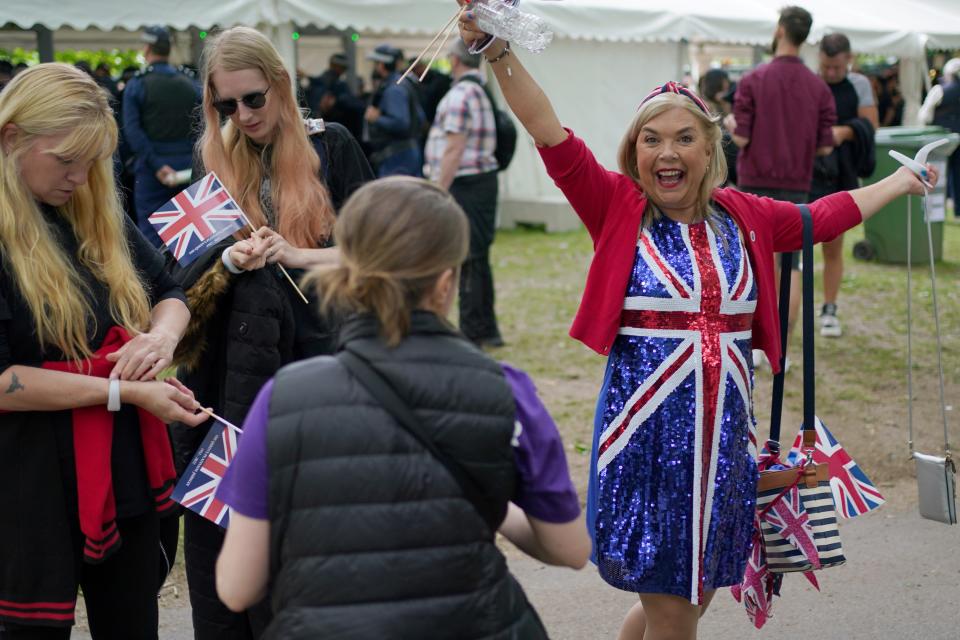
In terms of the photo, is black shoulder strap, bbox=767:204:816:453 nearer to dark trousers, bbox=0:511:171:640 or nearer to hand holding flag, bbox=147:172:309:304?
hand holding flag, bbox=147:172:309:304

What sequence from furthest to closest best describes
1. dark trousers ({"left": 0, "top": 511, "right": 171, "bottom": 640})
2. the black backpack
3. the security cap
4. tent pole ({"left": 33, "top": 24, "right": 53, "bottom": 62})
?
tent pole ({"left": 33, "top": 24, "right": 53, "bottom": 62})
the security cap
the black backpack
dark trousers ({"left": 0, "top": 511, "right": 171, "bottom": 640})

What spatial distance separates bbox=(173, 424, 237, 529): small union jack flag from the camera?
2805 mm

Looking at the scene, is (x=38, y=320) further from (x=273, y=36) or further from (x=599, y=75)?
(x=599, y=75)

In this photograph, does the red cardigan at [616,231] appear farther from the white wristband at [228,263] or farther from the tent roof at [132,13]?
the tent roof at [132,13]

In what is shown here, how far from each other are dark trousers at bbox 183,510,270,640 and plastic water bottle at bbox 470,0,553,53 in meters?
1.58

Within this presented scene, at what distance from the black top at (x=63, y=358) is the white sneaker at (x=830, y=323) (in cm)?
655

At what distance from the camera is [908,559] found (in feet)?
15.4

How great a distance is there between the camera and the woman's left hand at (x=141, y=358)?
262 cm

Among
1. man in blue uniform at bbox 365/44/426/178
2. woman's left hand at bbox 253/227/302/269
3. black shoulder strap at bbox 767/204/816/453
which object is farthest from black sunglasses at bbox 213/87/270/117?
man in blue uniform at bbox 365/44/426/178

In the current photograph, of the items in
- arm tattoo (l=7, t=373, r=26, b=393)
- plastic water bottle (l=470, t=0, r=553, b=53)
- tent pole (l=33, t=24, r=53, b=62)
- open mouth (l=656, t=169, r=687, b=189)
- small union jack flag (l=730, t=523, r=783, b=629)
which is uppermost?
tent pole (l=33, t=24, r=53, b=62)

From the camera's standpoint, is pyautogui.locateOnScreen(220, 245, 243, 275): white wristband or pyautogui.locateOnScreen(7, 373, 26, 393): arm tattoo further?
pyautogui.locateOnScreen(220, 245, 243, 275): white wristband

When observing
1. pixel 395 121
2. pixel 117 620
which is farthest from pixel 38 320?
pixel 395 121

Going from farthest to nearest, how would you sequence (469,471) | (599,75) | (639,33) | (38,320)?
(599,75) → (639,33) → (38,320) → (469,471)

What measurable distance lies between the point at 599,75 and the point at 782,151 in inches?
295
